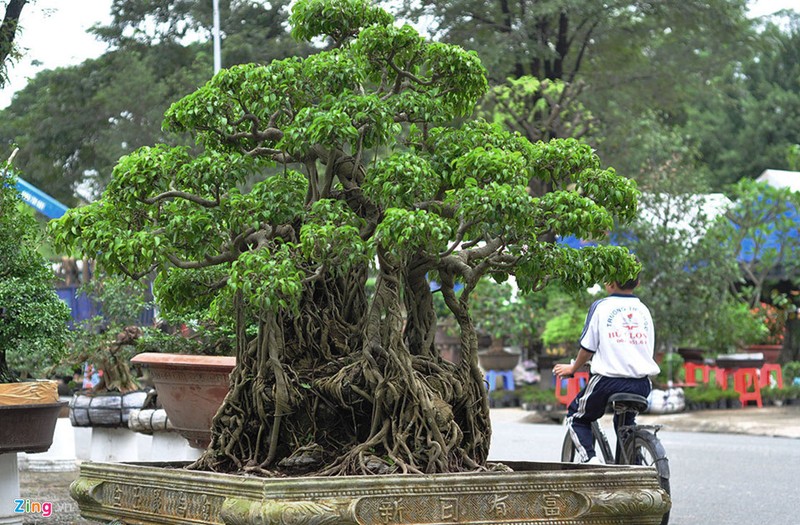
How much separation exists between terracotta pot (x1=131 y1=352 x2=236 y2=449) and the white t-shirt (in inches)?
78.3

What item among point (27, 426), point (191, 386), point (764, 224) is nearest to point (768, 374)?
point (764, 224)

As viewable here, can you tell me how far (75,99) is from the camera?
3042 centimetres

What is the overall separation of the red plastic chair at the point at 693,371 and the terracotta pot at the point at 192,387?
48.2ft

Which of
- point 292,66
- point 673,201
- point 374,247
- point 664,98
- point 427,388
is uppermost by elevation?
point 664,98

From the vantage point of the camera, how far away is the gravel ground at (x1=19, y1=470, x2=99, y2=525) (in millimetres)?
7160

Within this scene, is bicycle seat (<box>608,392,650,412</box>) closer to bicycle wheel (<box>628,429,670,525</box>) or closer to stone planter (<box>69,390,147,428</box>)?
bicycle wheel (<box>628,429,670,525</box>)

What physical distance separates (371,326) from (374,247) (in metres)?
0.47

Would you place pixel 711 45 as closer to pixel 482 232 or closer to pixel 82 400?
pixel 82 400

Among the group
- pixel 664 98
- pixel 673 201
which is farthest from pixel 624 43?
pixel 673 201

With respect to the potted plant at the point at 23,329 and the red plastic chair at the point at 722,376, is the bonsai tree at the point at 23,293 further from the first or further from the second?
the red plastic chair at the point at 722,376

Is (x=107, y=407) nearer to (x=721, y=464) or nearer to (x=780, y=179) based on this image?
(x=721, y=464)

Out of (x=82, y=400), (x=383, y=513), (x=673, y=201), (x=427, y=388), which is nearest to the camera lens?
(x=383, y=513)

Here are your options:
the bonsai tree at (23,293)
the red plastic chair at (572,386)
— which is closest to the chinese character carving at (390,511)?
the bonsai tree at (23,293)

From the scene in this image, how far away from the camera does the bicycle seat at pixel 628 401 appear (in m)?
6.66
